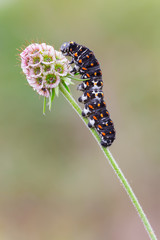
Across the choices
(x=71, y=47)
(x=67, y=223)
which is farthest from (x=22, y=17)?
(x=71, y=47)

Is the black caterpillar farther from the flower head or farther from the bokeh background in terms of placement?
the bokeh background

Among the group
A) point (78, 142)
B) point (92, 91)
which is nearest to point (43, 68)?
point (92, 91)

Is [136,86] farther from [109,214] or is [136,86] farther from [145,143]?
[109,214]

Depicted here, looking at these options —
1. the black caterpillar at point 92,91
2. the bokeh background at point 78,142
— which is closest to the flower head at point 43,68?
the black caterpillar at point 92,91

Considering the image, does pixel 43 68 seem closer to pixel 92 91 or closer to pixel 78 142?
pixel 92 91

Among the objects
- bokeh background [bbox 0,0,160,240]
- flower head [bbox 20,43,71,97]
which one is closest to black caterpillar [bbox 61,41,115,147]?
flower head [bbox 20,43,71,97]
